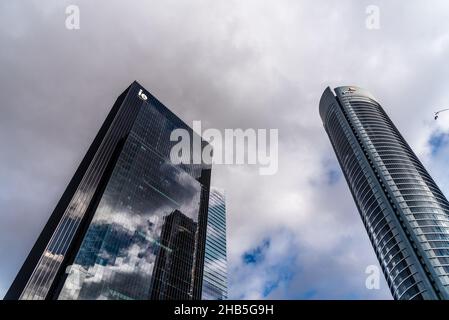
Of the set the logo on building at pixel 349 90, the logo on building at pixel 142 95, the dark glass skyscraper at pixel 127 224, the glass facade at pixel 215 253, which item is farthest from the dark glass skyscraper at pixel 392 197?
the logo on building at pixel 142 95

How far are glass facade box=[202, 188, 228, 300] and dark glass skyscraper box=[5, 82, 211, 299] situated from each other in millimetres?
4074

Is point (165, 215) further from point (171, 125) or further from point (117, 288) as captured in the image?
point (171, 125)

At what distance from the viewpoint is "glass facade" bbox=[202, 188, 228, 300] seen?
135 metres

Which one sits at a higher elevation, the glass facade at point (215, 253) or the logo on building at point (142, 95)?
the logo on building at point (142, 95)

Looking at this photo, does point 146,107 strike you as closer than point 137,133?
No

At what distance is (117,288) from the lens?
91875 millimetres

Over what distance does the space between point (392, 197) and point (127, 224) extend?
115 metres

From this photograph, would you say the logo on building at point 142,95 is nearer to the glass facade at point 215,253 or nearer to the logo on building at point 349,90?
the glass facade at point 215,253

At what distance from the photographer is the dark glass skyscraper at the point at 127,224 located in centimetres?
8856

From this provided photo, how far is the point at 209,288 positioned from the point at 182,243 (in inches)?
925

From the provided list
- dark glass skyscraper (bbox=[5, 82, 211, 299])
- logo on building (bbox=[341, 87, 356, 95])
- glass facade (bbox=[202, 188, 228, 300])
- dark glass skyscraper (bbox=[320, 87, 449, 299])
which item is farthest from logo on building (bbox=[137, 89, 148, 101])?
logo on building (bbox=[341, 87, 356, 95])

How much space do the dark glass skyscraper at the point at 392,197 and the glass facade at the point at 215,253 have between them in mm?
72787

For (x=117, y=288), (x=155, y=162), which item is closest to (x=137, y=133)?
(x=155, y=162)
